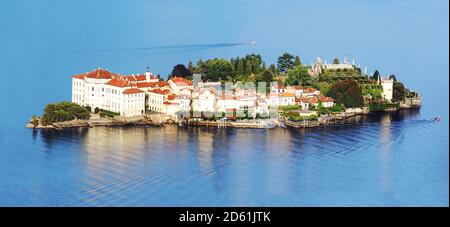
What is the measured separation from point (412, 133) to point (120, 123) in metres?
3.96

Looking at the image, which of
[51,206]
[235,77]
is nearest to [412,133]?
[235,77]

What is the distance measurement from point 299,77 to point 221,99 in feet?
6.98

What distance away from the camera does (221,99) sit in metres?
17.2

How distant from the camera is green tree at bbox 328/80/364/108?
714 inches

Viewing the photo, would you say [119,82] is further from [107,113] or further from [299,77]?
[299,77]

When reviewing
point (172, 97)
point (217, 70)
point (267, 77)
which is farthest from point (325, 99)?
point (172, 97)

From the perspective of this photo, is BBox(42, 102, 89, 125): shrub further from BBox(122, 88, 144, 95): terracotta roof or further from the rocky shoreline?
BBox(122, 88, 144, 95): terracotta roof

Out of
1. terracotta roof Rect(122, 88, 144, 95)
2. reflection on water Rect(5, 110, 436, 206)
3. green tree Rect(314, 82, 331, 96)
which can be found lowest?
reflection on water Rect(5, 110, 436, 206)

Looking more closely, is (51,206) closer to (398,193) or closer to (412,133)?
(398,193)

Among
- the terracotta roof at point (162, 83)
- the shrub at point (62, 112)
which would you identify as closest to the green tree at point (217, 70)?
the terracotta roof at point (162, 83)

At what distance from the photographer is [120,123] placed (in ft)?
54.9

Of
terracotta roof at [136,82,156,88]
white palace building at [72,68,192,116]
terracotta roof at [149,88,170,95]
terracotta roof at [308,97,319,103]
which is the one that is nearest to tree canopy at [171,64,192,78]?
white palace building at [72,68,192,116]

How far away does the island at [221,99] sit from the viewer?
661 inches

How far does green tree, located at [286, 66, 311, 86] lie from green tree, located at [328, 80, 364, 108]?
2.29 feet
